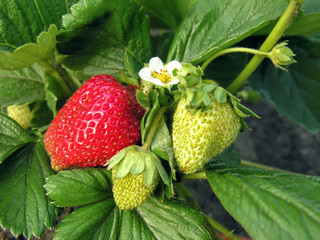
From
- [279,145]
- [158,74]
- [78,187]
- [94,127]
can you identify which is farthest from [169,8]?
[279,145]

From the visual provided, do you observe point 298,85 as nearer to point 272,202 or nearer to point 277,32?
point 277,32

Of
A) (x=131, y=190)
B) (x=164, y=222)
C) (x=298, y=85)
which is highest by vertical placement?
(x=131, y=190)

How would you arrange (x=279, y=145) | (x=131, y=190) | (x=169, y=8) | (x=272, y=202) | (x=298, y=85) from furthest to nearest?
(x=279, y=145)
(x=298, y=85)
(x=169, y=8)
(x=131, y=190)
(x=272, y=202)

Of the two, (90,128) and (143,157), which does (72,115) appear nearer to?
(90,128)

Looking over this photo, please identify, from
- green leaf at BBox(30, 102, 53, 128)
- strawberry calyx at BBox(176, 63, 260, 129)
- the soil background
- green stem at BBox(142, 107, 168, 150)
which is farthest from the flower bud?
the soil background

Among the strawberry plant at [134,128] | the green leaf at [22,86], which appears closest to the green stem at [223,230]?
the strawberry plant at [134,128]

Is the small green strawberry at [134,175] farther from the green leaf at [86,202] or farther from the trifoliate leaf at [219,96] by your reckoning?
the trifoliate leaf at [219,96]

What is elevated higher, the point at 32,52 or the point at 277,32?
the point at 32,52
